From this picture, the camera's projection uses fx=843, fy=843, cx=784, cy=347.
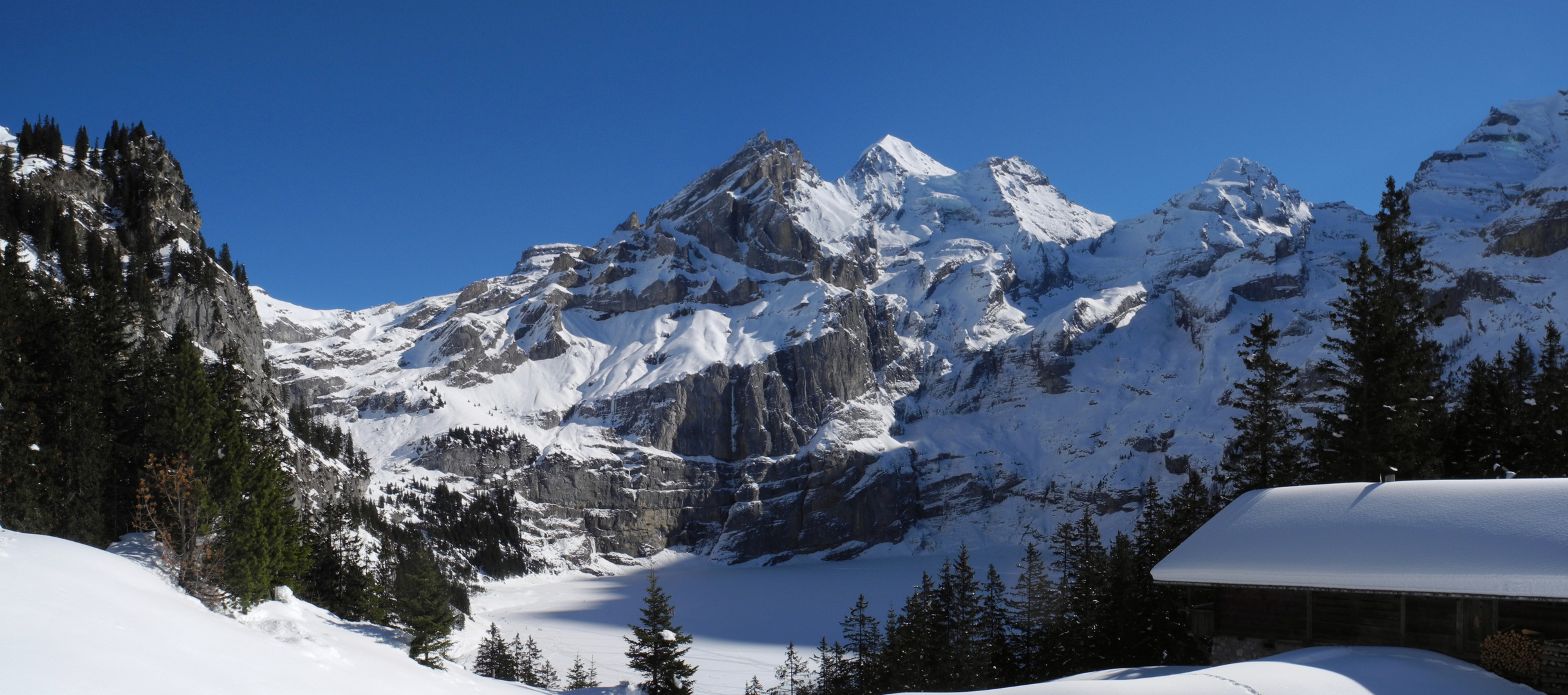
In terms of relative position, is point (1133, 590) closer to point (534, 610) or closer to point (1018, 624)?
point (1018, 624)

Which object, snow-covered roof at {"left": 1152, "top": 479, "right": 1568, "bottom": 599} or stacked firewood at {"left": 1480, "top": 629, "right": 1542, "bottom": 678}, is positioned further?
snow-covered roof at {"left": 1152, "top": 479, "right": 1568, "bottom": 599}

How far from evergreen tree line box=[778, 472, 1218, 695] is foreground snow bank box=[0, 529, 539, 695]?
24.0 m

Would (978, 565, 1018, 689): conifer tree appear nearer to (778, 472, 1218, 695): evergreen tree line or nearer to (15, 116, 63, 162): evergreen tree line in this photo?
(778, 472, 1218, 695): evergreen tree line

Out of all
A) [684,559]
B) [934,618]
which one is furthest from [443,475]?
[934,618]

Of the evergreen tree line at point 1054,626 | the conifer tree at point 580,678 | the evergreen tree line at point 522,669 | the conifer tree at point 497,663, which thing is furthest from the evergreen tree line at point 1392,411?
the conifer tree at point 580,678

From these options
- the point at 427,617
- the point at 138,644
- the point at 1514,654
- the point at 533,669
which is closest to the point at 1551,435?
the point at 1514,654

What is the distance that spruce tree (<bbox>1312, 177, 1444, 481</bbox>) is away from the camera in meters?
32.3

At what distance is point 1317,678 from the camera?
1384cm

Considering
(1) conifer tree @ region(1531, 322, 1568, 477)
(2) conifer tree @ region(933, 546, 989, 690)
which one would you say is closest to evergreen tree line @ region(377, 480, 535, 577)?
(2) conifer tree @ region(933, 546, 989, 690)

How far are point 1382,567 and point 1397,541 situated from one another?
37.1 inches

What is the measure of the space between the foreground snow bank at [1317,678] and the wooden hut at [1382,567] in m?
1.27

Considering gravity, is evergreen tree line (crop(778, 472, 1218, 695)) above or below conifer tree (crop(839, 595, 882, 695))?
above

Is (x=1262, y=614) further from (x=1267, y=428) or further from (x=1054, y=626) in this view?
(x=1054, y=626)

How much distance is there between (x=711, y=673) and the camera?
84812 mm
